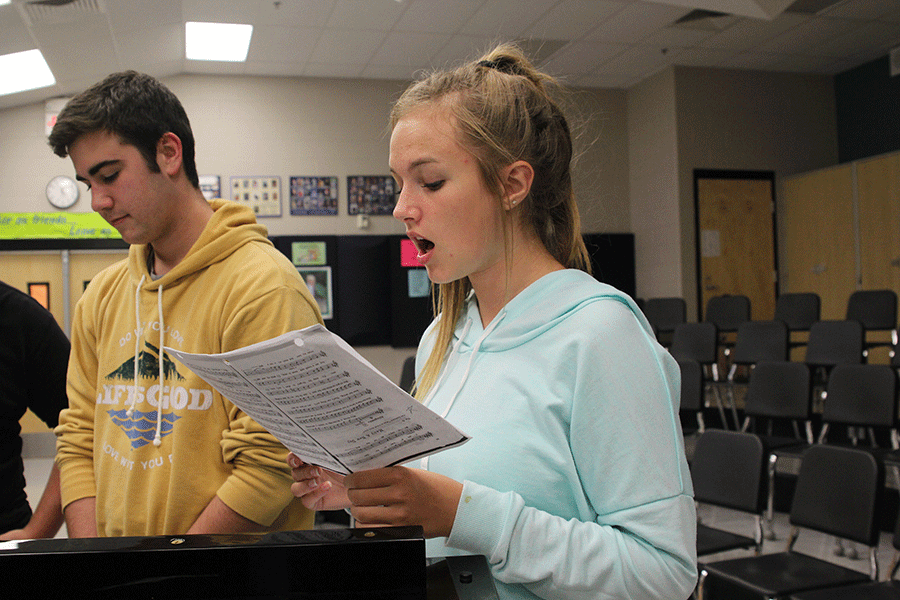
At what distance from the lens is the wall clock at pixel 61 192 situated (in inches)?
259

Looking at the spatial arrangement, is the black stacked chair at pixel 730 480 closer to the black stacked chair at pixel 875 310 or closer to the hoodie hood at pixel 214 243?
the hoodie hood at pixel 214 243

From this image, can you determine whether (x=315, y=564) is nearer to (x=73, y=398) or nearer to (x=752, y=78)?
(x=73, y=398)

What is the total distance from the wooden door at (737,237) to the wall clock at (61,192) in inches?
251

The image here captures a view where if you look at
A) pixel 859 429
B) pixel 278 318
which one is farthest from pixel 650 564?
pixel 859 429

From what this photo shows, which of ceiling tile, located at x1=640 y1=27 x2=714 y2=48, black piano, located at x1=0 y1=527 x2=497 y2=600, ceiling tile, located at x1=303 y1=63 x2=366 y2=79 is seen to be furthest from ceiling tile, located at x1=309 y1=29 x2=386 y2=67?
black piano, located at x1=0 y1=527 x2=497 y2=600

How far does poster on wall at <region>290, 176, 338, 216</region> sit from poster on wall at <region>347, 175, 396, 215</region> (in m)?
0.18

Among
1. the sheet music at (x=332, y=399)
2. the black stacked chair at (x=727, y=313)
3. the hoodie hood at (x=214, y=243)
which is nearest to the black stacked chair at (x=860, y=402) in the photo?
the black stacked chair at (x=727, y=313)

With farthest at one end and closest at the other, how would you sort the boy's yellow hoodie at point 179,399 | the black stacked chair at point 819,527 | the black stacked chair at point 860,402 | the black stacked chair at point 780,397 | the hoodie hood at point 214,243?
the black stacked chair at point 780,397, the black stacked chair at point 860,402, the black stacked chair at point 819,527, the hoodie hood at point 214,243, the boy's yellow hoodie at point 179,399

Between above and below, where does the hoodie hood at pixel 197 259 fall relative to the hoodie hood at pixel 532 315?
above

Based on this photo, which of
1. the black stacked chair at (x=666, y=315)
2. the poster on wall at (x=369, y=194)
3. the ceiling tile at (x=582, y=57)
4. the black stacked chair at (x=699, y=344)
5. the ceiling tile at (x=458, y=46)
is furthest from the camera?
the poster on wall at (x=369, y=194)

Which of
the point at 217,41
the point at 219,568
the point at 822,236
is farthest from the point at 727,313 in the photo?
the point at 219,568

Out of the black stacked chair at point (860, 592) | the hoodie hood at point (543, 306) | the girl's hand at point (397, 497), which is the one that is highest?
the hoodie hood at point (543, 306)

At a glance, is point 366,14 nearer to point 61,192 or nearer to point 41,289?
point 61,192

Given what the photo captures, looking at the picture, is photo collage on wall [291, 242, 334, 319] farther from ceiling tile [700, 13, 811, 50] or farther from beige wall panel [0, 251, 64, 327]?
ceiling tile [700, 13, 811, 50]
